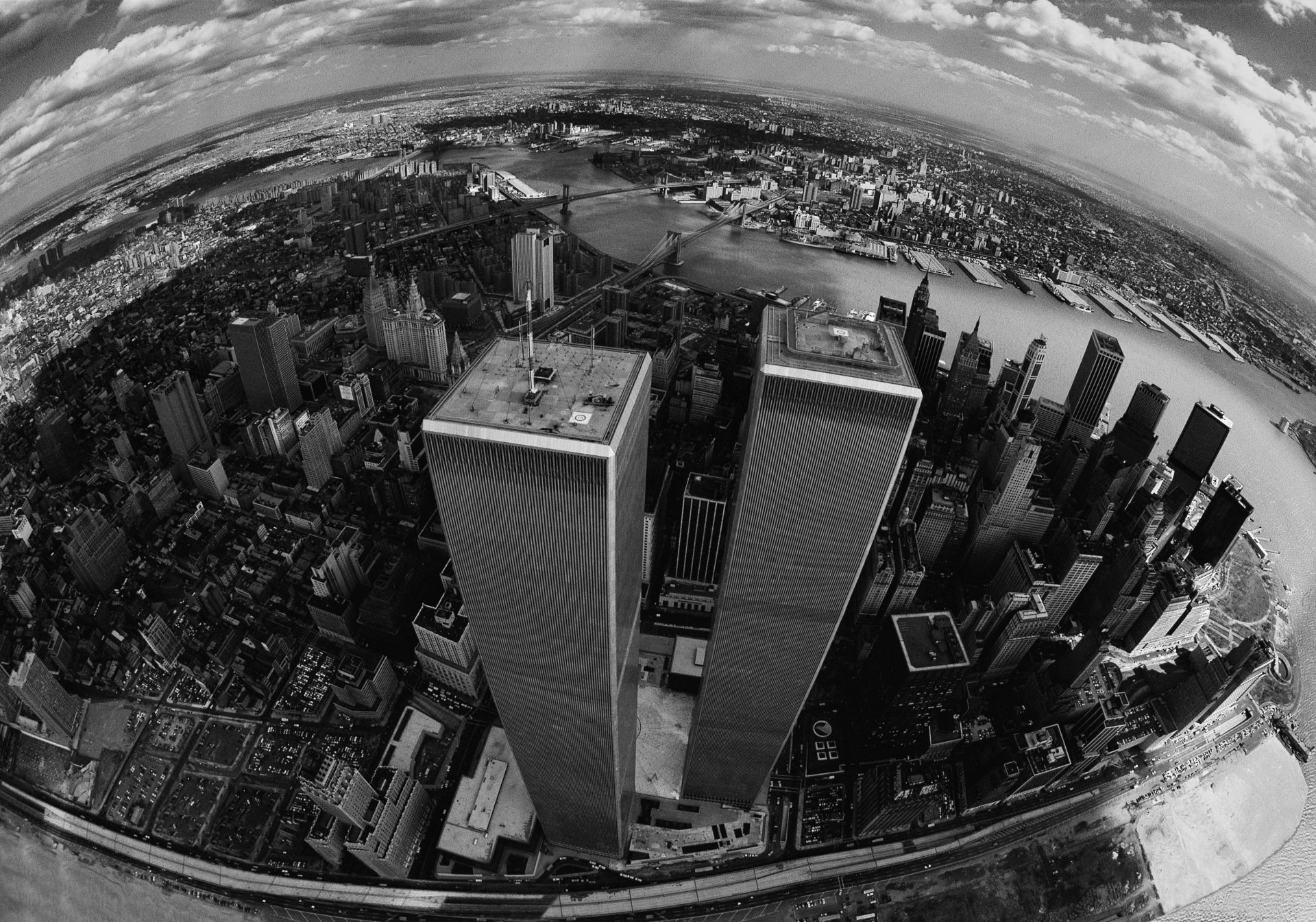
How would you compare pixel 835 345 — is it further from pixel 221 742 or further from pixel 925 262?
pixel 925 262

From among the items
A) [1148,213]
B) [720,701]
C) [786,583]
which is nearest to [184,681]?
[720,701]

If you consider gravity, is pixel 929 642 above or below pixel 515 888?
above

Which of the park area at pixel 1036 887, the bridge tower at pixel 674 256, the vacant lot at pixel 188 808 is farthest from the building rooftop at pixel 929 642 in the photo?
the bridge tower at pixel 674 256

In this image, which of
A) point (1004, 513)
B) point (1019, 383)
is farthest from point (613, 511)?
point (1019, 383)

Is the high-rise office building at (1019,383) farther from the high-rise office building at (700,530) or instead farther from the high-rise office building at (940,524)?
the high-rise office building at (700,530)

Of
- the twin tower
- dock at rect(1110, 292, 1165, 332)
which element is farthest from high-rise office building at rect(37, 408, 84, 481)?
dock at rect(1110, 292, 1165, 332)

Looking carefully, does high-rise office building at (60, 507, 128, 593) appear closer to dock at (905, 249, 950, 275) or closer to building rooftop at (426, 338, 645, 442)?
building rooftop at (426, 338, 645, 442)
